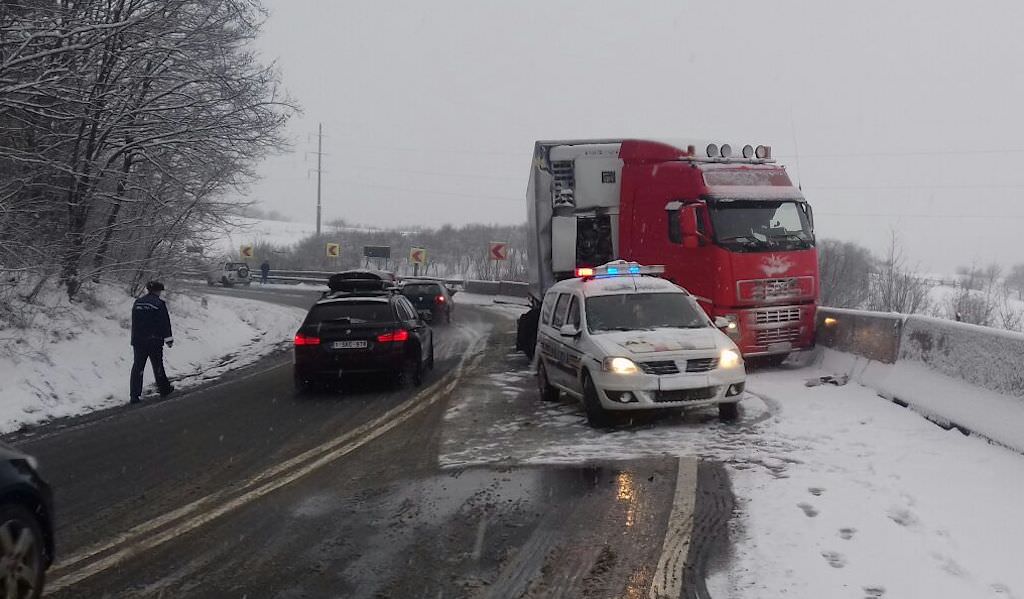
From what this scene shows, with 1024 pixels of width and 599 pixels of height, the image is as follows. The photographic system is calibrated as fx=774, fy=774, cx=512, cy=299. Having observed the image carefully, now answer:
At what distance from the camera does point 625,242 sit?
13.9 metres

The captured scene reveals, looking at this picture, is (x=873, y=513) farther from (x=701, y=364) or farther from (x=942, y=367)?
(x=942, y=367)

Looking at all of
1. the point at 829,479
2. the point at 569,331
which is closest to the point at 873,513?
the point at 829,479

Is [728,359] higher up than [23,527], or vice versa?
[728,359]

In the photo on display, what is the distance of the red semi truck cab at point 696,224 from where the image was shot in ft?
39.4

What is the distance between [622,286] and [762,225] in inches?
137

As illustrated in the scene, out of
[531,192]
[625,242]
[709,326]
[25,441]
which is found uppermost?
[531,192]

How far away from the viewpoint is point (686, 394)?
841 cm

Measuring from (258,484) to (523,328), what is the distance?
365 inches

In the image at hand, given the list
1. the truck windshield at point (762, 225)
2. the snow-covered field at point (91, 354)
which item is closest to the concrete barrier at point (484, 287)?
the snow-covered field at point (91, 354)

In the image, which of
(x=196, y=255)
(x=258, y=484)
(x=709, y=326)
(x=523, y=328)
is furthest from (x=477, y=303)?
(x=258, y=484)

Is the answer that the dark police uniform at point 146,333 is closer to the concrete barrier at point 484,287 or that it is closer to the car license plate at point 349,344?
the car license plate at point 349,344

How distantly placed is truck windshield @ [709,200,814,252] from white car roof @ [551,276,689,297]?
225 centimetres

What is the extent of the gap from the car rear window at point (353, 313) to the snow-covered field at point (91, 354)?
133 inches

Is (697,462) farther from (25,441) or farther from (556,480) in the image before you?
(25,441)
